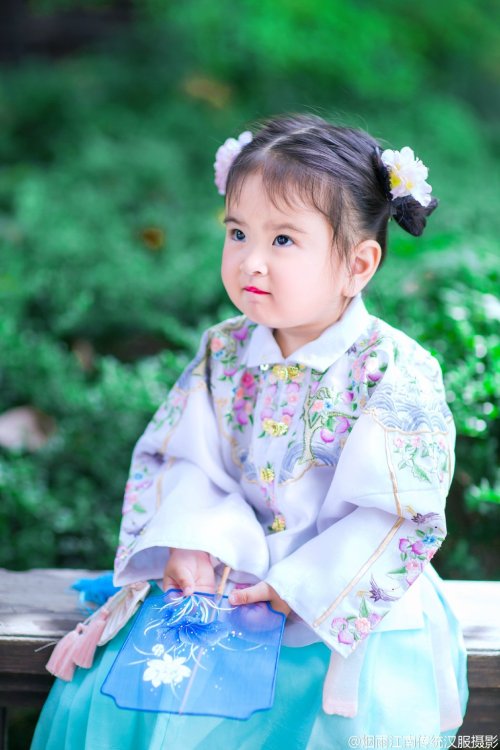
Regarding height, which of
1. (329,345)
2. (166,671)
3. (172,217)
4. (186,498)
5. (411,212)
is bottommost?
(172,217)

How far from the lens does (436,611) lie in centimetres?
185

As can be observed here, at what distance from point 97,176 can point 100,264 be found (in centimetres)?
147

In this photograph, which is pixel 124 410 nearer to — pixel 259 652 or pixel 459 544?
pixel 459 544

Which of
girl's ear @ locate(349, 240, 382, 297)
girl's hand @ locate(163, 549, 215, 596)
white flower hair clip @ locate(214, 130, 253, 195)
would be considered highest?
white flower hair clip @ locate(214, 130, 253, 195)

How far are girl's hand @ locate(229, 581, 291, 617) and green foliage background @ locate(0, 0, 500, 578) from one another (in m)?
0.75

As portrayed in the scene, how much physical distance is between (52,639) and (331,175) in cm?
108

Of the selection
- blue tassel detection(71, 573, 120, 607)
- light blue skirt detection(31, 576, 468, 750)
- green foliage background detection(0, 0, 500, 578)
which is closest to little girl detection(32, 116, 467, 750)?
light blue skirt detection(31, 576, 468, 750)

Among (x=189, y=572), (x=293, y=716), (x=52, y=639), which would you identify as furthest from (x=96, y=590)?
(x=293, y=716)

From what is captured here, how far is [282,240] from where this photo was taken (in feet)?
5.64

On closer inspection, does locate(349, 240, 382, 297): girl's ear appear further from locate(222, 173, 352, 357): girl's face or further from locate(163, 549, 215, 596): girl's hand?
locate(163, 549, 215, 596): girl's hand

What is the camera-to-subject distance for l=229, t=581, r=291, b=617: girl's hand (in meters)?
1.71

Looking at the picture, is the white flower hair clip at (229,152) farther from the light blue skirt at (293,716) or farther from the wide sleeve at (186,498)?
the light blue skirt at (293,716)

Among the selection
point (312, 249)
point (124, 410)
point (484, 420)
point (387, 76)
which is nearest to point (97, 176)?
point (387, 76)

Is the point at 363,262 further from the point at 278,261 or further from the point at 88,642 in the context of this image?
the point at 88,642
